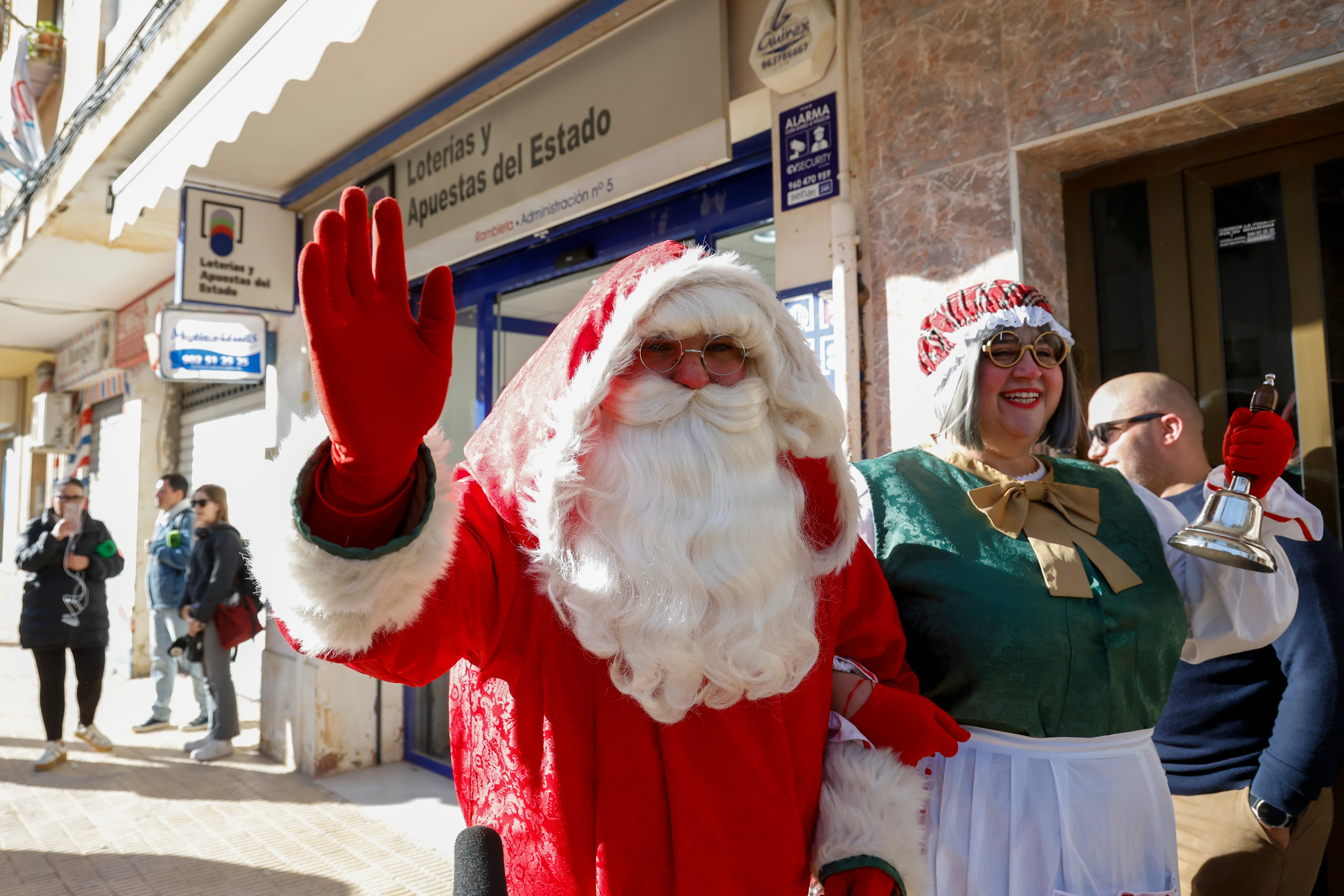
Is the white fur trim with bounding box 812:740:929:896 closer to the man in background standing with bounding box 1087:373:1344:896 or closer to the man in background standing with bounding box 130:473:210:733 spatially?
the man in background standing with bounding box 1087:373:1344:896

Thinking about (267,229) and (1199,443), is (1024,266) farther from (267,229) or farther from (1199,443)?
(267,229)

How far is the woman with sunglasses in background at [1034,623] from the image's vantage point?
5.90 feet

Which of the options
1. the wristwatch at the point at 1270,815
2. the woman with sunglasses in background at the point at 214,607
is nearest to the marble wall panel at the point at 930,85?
the wristwatch at the point at 1270,815

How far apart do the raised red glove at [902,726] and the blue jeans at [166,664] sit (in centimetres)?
660

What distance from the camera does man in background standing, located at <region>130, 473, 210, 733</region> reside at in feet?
22.3

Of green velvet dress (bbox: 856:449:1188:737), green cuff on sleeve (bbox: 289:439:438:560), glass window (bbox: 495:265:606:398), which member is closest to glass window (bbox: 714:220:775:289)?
glass window (bbox: 495:265:606:398)

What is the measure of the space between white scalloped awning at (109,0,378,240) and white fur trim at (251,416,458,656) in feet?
8.91

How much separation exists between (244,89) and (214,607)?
148 inches

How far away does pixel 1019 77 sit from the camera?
282 cm

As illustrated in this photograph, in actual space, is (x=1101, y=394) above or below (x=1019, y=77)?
below

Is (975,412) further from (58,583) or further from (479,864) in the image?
(58,583)

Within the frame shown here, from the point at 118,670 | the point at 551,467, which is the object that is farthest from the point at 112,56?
the point at 551,467

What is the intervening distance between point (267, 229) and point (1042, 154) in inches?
209

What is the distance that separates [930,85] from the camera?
9.87 feet
